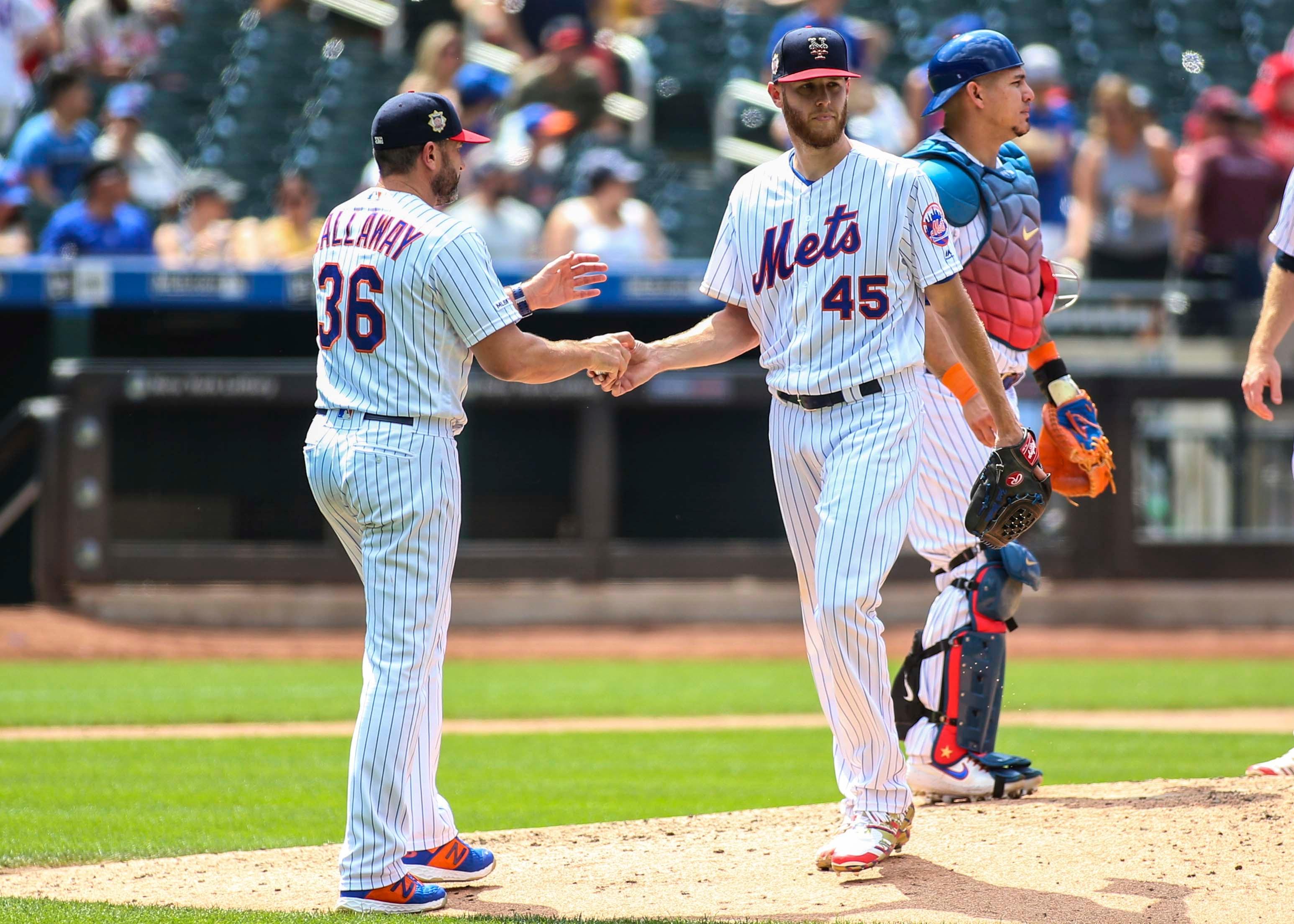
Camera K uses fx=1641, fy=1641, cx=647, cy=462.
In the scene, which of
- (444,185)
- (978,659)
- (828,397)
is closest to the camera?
(444,185)

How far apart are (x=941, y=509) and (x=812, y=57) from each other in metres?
1.52

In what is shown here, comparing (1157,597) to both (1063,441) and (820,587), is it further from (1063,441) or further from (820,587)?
(820,587)

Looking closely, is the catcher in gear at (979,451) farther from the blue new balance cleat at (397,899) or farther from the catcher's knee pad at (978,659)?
the blue new balance cleat at (397,899)

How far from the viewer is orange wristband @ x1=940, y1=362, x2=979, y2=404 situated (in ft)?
14.3

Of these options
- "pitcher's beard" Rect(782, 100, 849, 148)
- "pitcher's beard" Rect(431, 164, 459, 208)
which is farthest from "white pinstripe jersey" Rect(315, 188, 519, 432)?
"pitcher's beard" Rect(782, 100, 849, 148)

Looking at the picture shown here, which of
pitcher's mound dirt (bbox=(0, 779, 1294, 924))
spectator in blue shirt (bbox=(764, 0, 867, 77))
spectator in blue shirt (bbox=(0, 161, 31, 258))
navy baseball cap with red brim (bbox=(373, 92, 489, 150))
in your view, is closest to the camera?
pitcher's mound dirt (bbox=(0, 779, 1294, 924))

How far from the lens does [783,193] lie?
14.0 ft

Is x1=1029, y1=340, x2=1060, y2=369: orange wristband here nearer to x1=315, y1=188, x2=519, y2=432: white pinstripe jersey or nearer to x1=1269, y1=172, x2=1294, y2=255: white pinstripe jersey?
x1=1269, y1=172, x2=1294, y2=255: white pinstripe jersey

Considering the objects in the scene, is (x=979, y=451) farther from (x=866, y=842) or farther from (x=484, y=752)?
(x=484, y=752)

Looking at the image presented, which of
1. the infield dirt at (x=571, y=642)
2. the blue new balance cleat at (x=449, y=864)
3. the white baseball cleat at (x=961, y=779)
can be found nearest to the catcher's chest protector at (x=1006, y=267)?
the white baseball cleat at (x=961, y=779)

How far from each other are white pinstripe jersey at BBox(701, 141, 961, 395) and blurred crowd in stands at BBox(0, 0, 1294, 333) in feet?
21.0

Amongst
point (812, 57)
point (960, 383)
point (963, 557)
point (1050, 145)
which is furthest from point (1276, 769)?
point (1050, 145)

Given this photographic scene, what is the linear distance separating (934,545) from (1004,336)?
0.67 metres

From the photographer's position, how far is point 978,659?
194 inches
